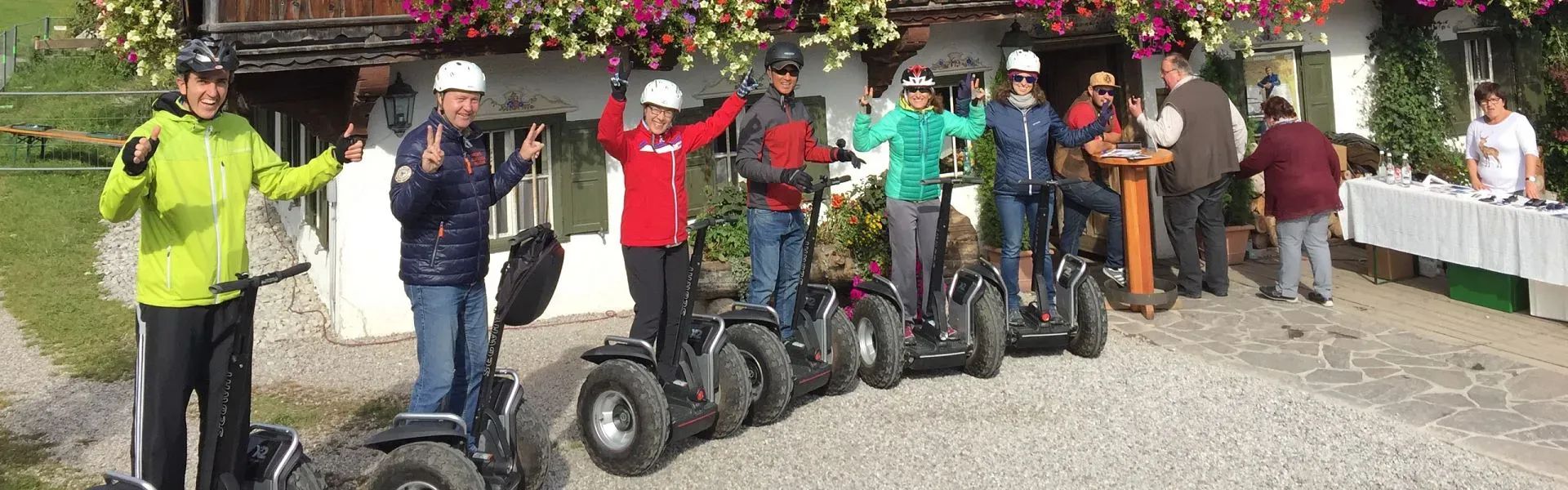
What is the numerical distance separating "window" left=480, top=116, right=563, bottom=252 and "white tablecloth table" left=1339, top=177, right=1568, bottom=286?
6.40 metres

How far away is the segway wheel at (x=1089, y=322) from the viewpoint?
7.27m

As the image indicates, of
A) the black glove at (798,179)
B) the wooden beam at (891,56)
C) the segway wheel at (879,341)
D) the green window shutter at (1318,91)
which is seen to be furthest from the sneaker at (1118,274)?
the green window shutter at (1318,91)

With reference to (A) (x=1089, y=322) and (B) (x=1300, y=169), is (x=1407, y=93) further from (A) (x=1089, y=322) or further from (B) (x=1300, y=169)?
(A) (x=1089, y=322)

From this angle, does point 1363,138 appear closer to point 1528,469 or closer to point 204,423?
point 1528,469

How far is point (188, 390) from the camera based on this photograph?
429cm

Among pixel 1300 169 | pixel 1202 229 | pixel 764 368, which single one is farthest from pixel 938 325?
pixel 1300 169

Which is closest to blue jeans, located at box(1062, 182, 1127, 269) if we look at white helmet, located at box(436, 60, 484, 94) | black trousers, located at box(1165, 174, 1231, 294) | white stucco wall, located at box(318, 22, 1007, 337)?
black trousers, located at box(1165, 174, 1231, 294)

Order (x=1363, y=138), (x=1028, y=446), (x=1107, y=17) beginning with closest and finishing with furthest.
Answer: (x=1028, y=446), (x=1107, y=17), (x=1363, y=138)

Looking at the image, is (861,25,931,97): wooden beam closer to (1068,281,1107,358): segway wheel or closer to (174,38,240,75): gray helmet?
Result: (1068,281,1107,358): segway wheel

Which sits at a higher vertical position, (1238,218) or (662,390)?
(1238,218)

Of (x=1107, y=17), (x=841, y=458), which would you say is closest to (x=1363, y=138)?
(x=1107, y=17)

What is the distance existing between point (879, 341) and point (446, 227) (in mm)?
2766

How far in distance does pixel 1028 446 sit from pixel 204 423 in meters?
3.69

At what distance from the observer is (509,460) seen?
4.71 m
